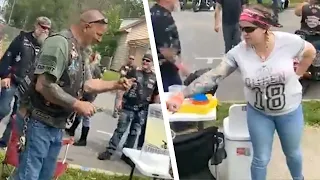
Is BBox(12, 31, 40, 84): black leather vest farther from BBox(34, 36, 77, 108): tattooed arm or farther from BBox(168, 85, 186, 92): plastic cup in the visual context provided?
BBox(168, 85, 186, 92): plastic cup

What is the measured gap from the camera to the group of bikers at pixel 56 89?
1604mm

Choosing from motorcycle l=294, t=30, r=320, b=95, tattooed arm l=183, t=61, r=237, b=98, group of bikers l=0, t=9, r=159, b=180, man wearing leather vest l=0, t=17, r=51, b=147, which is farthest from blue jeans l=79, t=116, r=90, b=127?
motorcycle l=294, t=30, r=320, b=95

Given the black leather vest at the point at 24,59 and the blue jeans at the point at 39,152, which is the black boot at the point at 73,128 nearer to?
the blue jeans at the point at 39,152

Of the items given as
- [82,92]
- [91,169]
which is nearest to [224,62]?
[82,92]

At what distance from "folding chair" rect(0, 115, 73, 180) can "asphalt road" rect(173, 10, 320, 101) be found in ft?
1.60

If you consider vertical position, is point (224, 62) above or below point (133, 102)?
above

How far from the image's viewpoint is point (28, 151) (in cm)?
173

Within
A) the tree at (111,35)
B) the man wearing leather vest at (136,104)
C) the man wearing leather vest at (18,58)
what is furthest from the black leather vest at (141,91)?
the man wearing leather vest at (18,58)

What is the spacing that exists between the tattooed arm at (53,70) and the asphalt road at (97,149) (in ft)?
0.42

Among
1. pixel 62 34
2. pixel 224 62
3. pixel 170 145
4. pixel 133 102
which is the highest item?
pixel 62 34

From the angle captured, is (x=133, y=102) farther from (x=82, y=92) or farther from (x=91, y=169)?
(x=91, y=169)

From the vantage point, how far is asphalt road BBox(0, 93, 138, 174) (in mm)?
1728

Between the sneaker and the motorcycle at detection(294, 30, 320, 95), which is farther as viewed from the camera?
the sneaker

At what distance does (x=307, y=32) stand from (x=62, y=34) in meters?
0.77
